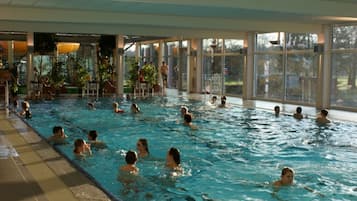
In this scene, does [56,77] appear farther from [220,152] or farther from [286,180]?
[286,180]

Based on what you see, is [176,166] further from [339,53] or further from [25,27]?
[25,27]

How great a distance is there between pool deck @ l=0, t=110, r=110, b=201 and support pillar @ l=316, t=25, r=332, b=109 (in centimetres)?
1199

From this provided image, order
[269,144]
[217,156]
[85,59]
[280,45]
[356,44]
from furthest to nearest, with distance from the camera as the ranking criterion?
1. [85,59]
2. [280,45]
3. [356,44]
4. [269,144]
5. [217,156]

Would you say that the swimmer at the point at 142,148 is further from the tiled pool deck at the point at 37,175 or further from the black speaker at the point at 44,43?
the black speaker at the point at 44,43

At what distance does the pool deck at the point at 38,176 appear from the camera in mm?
5359

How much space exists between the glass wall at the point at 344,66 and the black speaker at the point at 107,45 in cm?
1347

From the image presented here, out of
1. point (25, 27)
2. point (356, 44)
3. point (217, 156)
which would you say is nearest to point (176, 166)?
point (217, 156)

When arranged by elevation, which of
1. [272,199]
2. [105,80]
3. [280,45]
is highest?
[280,45]

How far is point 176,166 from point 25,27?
13.4 m

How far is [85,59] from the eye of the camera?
29.1m

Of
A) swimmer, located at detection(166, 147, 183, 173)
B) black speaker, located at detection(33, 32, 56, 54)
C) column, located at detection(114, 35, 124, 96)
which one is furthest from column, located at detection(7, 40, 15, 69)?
swimmer, located at detection(166, 147, 183, 173)

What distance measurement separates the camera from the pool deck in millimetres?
5359

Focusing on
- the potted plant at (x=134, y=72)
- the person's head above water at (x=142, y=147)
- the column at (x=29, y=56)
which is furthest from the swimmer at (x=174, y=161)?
the column at (x=29, y=56)

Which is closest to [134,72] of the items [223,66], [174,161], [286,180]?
[223,66]
